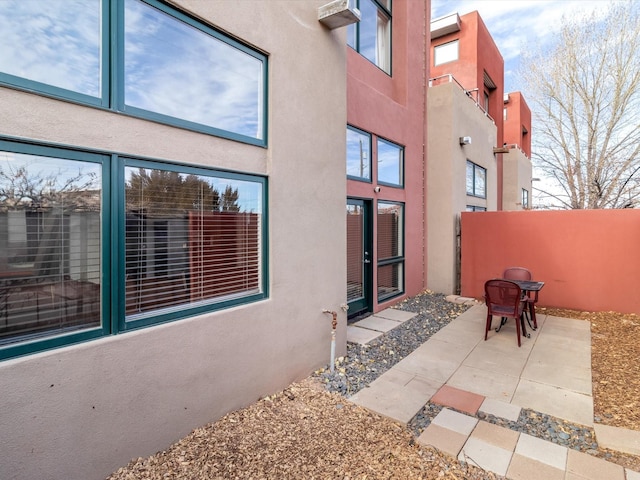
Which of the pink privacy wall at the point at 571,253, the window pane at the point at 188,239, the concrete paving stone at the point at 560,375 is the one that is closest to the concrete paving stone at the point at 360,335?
the concrete paving stone at the point at 560,375

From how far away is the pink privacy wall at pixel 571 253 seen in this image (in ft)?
22.1

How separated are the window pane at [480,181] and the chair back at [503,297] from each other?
653 cm

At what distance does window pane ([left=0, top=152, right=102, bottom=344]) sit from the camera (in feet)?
6.72

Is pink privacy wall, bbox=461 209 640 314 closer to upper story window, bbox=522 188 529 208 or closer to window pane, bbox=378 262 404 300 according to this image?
window pane, bbox=378 262 404 300

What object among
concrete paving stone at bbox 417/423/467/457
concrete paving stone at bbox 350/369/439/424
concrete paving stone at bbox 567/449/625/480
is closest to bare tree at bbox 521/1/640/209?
concrete paving stone at bbox 350/369/439/424

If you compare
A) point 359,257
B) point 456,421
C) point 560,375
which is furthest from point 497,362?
point 359,257

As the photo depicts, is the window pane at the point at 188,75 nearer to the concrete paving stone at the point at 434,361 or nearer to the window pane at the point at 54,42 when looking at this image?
the window pane at the point at 54,42

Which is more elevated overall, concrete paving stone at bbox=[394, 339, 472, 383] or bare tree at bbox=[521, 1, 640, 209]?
bare tree at bbox=[521, 1, 640, 209]

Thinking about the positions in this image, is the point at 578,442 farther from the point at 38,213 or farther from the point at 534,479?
the point at 38,213

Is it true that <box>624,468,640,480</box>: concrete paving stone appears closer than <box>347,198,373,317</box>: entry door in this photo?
Yes

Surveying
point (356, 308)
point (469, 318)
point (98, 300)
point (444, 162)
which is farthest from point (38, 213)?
point (444, 162)

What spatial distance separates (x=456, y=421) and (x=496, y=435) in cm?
34

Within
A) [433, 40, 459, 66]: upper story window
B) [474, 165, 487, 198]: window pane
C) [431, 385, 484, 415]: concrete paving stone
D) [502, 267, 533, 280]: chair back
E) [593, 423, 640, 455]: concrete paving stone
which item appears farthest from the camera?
[433, 40, 459, 66]: upper story window

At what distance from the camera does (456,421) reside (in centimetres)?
323
